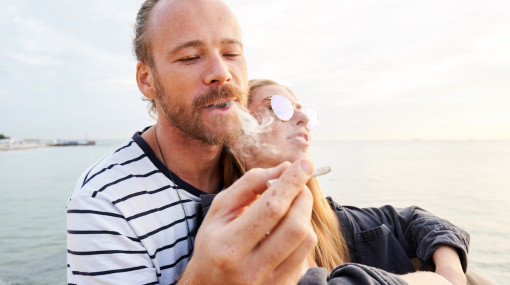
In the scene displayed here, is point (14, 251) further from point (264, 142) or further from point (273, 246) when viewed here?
point (273, 246)

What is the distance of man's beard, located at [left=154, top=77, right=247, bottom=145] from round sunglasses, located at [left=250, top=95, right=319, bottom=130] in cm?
39

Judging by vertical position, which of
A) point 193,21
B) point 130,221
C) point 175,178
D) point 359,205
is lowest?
point 359,205

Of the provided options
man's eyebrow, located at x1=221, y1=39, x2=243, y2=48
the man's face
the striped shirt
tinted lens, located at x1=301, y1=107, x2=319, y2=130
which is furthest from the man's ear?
tinted lens, located at x1=301, y1=107, x2=319, y2=130

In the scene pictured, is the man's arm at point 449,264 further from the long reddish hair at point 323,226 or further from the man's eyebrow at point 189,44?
the man's eyebrow at point 189,44

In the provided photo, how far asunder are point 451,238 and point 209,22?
2589 millimetres

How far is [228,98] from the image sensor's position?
2.56m

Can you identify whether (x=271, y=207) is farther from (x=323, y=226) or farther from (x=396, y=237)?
(x=396, y=237)

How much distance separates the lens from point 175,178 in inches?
104

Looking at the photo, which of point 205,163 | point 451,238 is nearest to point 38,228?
point 205,163

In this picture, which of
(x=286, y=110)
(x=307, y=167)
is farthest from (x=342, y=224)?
(x=307, y=167)

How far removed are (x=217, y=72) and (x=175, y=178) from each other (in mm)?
858

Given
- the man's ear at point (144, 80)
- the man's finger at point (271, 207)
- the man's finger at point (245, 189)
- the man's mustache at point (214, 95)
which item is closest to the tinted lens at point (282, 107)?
the man's mustache at point (214, 95)

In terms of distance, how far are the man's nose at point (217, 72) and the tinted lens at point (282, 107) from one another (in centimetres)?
59

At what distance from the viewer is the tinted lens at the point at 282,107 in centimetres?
295
